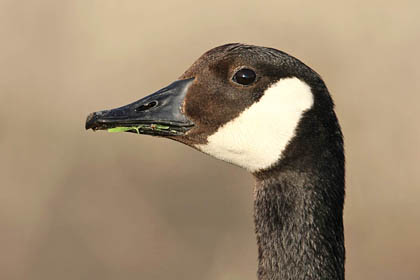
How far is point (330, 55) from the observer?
32.0ft

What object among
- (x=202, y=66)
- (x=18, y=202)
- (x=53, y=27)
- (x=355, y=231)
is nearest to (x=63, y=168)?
(x=18, y=202)

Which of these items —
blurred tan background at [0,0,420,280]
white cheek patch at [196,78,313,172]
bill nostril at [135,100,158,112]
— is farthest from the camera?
blurred tan background at [0,0,420,280]

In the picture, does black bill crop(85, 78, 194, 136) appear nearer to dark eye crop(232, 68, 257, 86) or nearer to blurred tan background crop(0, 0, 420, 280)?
dark eye crop(232, 68, 257, 86)

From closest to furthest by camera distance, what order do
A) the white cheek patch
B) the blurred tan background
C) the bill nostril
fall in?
the white cheek patch → the bill nostril → the blurred tan background

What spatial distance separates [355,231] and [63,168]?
8.93 ft

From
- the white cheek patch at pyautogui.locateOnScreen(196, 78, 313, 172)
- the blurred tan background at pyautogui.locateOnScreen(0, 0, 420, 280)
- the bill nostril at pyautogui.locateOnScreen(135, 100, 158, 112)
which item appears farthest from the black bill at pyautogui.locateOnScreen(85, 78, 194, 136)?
the blurred tan background at pyautogui.locateOnScreen(0, 0, 420, 280)

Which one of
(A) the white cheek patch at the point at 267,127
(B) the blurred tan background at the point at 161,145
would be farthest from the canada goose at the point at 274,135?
(B) the blurred tan background at the point at 161,145

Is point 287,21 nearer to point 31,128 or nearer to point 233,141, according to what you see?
point 31,128

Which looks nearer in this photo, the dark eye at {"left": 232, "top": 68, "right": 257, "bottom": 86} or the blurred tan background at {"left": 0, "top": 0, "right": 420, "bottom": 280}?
the dark eye at {"left": 232, "top": 68, "right": 257, "bottom": 86}

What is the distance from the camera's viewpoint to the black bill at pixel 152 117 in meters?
3.93

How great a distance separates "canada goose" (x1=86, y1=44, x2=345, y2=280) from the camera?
3867mm

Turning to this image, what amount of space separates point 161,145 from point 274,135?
5622 millimetres

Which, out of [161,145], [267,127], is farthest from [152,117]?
[161,145]

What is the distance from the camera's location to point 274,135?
3.86 metres
